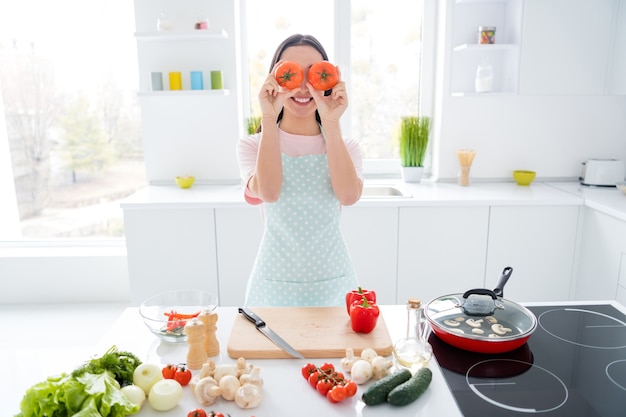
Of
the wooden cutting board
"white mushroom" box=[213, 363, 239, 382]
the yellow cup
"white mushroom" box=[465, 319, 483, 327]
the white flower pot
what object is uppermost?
the yellow cup

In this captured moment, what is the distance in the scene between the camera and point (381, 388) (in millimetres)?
958

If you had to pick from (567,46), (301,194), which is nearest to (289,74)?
(301,194)

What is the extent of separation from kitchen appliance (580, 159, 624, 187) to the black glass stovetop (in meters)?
1.93

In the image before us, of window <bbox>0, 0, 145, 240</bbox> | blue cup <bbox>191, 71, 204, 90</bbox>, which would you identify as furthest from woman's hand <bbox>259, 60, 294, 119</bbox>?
window <bbox>0, 0, 145, 240</bbox>

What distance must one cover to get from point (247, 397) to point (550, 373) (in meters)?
0.65

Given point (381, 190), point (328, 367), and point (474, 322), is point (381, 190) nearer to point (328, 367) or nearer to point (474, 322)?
point (474, 322)

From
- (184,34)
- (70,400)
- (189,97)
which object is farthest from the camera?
(189,97)

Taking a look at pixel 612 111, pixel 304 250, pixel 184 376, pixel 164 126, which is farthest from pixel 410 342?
pixel 612 111

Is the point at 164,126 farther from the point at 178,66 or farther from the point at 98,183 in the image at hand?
the point at 98,183

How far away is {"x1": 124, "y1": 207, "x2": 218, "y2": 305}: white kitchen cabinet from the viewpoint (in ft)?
8.71

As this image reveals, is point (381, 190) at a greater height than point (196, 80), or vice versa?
point (196, 80)

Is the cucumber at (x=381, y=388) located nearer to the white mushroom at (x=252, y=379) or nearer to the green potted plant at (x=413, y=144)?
the white mushroom at (x=252, y=379)

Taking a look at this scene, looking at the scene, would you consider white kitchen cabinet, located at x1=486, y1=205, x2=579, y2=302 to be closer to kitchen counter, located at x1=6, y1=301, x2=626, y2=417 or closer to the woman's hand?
kitchen counter, located at x1=6, y1=301, x2=626, y2=417

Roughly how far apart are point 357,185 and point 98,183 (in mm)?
2491
